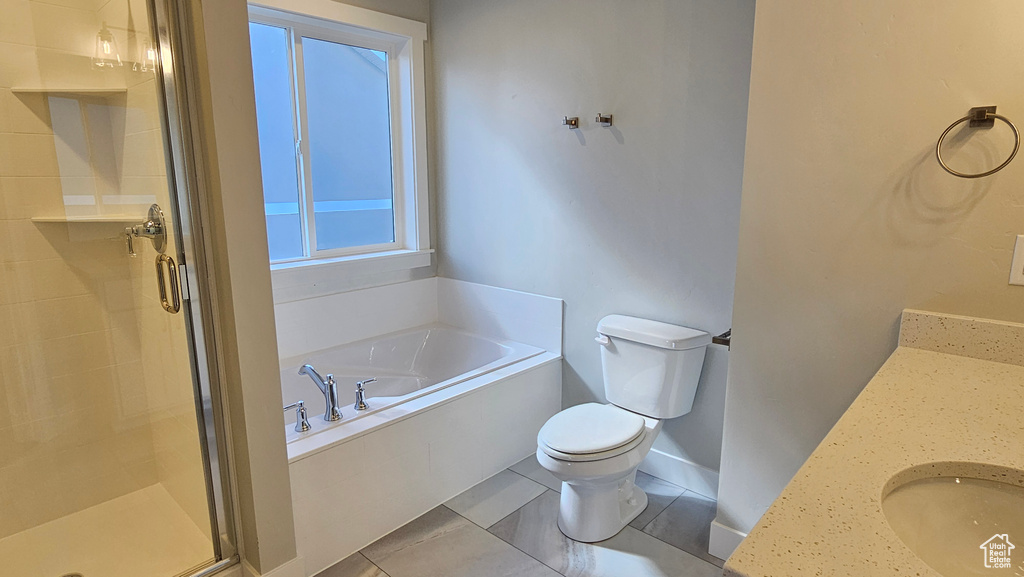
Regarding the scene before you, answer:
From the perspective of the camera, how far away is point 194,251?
169 centimetres

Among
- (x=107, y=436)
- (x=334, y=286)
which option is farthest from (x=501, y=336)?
(x=107, y=436)

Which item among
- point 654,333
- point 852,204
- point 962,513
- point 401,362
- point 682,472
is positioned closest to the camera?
point 962,513

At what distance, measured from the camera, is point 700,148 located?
2316 millimetres

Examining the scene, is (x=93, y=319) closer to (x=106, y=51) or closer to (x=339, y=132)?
(x=106, y=51)

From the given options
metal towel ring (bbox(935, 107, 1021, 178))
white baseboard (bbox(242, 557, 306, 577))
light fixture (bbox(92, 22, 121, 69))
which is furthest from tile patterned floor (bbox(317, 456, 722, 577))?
light fixture (bbox(92, 22, 121, 69))

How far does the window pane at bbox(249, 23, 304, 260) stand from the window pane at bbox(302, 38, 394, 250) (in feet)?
0.35

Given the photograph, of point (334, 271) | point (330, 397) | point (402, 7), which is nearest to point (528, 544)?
point (330, 397)

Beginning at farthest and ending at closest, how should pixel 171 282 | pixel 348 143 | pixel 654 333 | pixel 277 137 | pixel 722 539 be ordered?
pixel 348 143
pixel 277 137
pixel 654 333
pixel 722 539
pixel 171 282

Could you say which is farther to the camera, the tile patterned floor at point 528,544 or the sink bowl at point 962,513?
the tile patterned floor at point 528,544

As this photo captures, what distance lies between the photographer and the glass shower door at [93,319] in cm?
186

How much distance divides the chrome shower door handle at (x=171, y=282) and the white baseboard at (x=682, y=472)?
1.99 m

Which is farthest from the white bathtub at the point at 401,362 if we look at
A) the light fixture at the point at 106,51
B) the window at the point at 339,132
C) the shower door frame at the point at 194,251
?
the light fixture at the point at 106,51

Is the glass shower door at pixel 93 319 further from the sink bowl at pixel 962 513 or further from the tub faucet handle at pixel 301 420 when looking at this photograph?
the sink bowl at pixel 962 513

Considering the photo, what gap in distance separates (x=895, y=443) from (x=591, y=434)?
1.29m
